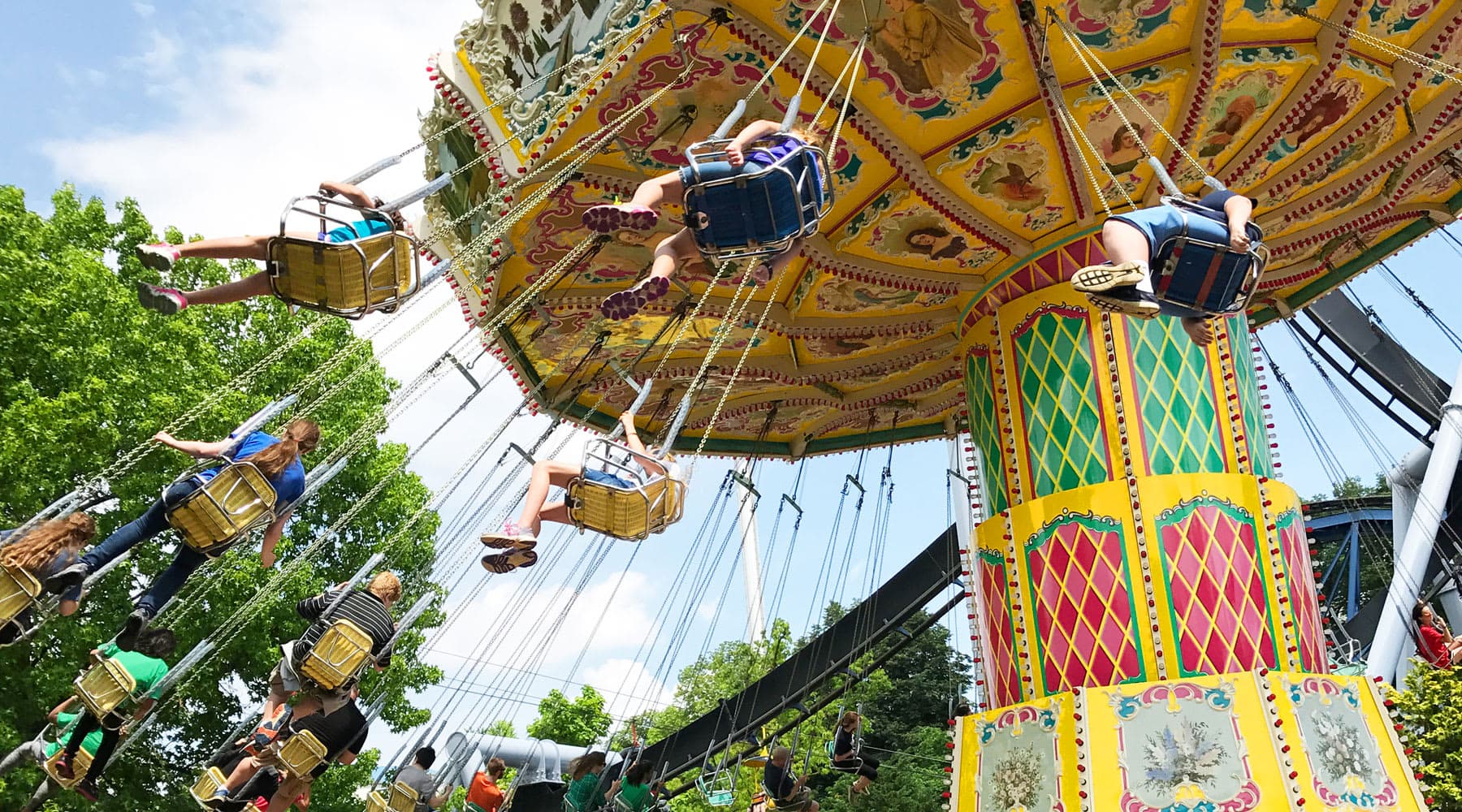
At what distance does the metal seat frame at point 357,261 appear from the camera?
6684 millimetres

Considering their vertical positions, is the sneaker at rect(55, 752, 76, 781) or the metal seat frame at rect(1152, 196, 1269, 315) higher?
the metal seat frame at rect(1152, 196, 1269, 315)

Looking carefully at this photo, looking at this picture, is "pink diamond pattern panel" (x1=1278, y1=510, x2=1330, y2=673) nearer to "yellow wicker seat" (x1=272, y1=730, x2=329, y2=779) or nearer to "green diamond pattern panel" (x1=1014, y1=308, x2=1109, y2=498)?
"green diamond pattern panel" (x1=1014, y1=308, x2=1109, y2=498)

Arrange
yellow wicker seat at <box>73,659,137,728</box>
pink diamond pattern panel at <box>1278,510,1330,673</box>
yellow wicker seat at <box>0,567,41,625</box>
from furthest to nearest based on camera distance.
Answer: pink diamond pattern panel at <box>1278,510,1330,673</box>, yellow wicker seat at <box>73,659,137,728</box>, yellow wicker seat at <box>0,567,41,625</box>

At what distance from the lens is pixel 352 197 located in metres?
6.82

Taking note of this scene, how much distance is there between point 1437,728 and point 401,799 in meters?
11.8

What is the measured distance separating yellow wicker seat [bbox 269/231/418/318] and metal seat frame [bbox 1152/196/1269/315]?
4191 millimetres

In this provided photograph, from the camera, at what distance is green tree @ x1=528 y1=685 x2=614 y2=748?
3353 centimetres

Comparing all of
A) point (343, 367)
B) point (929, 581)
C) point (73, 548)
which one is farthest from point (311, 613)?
point (929, 581)

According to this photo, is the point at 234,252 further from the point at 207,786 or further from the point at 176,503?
the point at 207,786

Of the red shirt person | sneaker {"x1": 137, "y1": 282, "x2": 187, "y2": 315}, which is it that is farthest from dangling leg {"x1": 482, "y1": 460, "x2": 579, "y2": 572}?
the red shirt person

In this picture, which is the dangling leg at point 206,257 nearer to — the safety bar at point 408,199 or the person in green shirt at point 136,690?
the safety bar at point 408,199

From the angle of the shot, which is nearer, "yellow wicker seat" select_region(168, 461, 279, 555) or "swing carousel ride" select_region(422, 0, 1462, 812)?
"yellow wicker seat" select_region(168, 461, 279, 555)

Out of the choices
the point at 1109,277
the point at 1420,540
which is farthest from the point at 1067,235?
the point at 1420,540

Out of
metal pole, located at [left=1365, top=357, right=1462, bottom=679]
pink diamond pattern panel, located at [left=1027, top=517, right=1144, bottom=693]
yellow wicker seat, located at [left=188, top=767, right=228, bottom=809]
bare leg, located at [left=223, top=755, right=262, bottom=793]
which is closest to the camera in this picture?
yellow wicker seat, located at [left=188, top=767, right=228, bottom=809]
